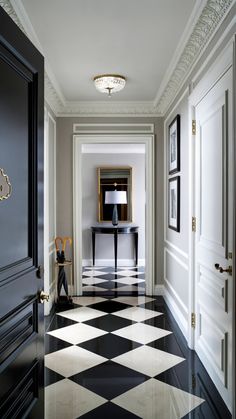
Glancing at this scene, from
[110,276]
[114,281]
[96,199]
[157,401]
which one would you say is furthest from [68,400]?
[96,199]

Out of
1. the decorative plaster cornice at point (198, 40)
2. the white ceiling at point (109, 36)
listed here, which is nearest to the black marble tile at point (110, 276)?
the decorative plaster cornice at point (198, 40)

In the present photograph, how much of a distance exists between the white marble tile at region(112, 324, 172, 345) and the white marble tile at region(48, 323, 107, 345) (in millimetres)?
204

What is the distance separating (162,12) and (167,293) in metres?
3.21

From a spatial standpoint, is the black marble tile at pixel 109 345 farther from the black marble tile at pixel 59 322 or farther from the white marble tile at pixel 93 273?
the white marble tile at pixel 93 273

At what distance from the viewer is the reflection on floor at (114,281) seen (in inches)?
211

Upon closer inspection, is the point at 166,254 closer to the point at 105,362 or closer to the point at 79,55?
the point at 105,362

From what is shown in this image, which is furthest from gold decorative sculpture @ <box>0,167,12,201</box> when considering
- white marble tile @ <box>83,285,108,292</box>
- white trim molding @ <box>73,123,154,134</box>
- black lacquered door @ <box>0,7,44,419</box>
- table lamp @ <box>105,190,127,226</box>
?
table lamp @ <box>105,190,127,226</box>

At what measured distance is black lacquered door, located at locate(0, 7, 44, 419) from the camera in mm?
1500

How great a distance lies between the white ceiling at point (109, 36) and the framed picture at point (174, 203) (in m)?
1.09

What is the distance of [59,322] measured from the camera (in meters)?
3.95

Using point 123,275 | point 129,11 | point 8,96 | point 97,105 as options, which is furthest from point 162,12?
point 123,275

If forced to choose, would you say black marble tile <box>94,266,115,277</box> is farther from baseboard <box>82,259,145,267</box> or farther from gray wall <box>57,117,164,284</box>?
gray wall <box>57,117,164,284</box>

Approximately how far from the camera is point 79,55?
3.31 m

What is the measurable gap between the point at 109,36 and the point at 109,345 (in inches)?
100
